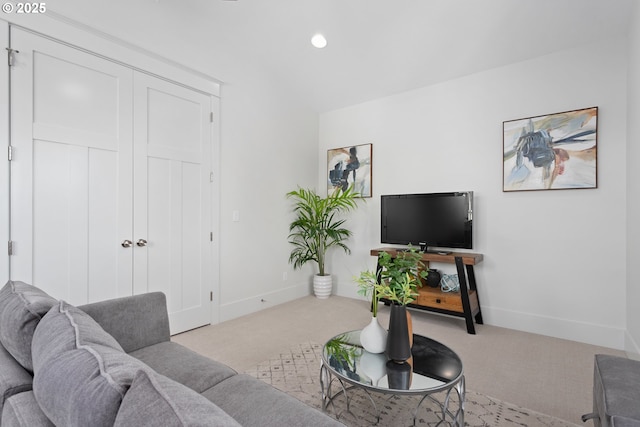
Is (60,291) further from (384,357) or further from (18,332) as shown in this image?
(384,357)

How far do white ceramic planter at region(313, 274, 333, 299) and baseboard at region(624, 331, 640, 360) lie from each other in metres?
3.09

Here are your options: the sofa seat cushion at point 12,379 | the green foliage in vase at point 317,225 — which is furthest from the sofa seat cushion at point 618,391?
the green foliage in vase at point 317,225

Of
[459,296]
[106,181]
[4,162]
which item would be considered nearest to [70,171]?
[106,181]

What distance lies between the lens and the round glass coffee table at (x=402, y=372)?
150 centimetres

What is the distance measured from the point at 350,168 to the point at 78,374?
164 inches

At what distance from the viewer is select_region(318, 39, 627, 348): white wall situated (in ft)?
Answer: 9.61

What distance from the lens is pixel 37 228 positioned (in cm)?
237

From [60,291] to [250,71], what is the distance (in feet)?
9.60

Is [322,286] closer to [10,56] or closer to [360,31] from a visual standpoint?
[360,31]

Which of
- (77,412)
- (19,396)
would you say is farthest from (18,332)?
(77,412)

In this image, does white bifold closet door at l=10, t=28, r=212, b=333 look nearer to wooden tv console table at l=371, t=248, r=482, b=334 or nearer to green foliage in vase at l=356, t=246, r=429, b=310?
green foliage in vase at l=356, t=246, r=429, b=310

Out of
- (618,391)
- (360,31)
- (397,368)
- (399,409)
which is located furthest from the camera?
(360,31)

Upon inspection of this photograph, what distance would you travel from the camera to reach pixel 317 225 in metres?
4.49

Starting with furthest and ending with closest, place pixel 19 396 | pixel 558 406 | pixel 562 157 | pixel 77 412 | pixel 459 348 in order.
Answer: pixel 562 157
pixel 459 348
pixel 558 406
pixel 19 396
pixel 77 412
